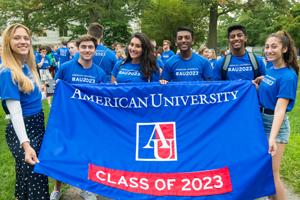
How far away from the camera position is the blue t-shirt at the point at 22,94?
3.53m

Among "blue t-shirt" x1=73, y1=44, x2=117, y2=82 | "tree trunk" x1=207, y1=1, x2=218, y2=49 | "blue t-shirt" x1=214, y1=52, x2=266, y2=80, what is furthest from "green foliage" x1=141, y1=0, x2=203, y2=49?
"blue t-shirt" x1=214, y1=52, x2=266, y2=80

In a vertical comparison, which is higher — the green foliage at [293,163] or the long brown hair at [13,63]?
the long brown hair at [13,63]

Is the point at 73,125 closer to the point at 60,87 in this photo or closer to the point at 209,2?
the point at 60,87

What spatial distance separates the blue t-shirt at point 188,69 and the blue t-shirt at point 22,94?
2.20 m

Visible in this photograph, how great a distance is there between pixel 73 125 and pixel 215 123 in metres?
1.54

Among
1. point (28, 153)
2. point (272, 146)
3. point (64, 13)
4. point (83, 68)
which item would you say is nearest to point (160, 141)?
point (272, 146)

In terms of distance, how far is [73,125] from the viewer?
444 centimetres

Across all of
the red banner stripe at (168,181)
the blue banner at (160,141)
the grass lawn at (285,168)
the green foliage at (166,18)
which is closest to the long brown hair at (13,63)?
the blue banner at (160,141)

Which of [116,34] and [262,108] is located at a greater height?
[116,34]

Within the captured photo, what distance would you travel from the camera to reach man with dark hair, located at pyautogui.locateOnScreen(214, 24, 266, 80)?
5039 mm

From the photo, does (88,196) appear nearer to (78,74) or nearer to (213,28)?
(78,74)

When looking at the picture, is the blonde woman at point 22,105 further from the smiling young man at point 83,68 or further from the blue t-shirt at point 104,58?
the blue t-shirt at point 104,58

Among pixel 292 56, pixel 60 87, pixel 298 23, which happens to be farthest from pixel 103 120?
pixel 298 23

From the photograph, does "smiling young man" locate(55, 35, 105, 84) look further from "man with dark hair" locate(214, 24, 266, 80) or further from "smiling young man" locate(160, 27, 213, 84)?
"man with dark hair" locate(214, 24, 266, 80)
